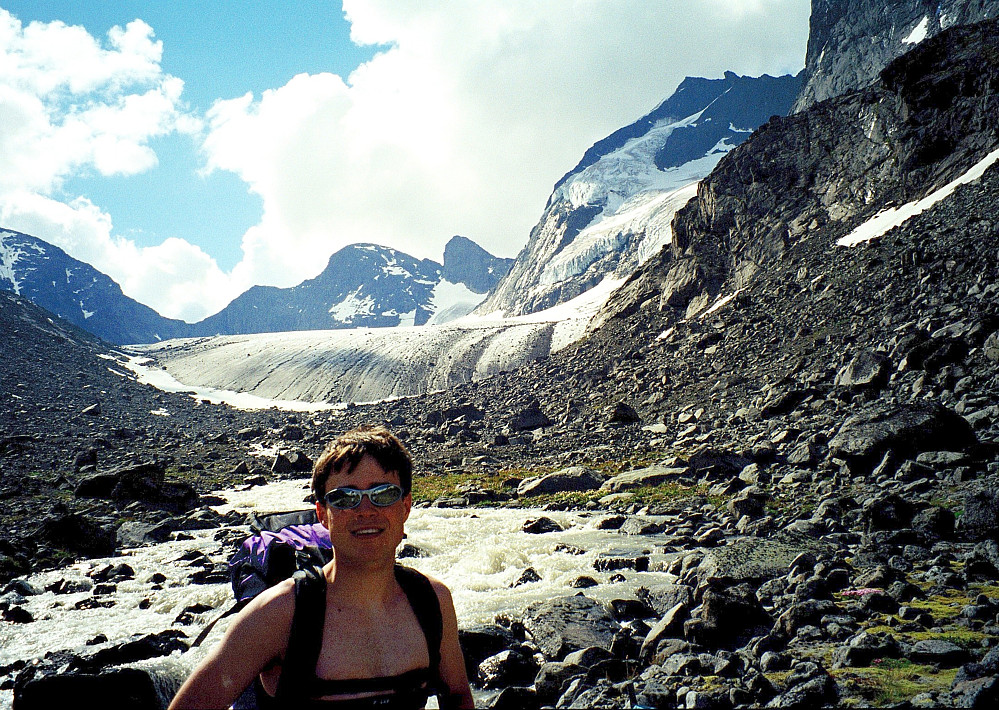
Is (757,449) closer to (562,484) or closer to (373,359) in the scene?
(562,484)

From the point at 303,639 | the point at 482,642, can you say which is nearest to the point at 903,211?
the point at 482,642

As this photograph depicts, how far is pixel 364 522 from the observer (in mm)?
3105

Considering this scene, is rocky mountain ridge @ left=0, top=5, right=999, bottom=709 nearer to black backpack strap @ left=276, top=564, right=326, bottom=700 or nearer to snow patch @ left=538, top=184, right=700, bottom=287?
black backpack strap @ left=276, top=564, right=326, bottom=700

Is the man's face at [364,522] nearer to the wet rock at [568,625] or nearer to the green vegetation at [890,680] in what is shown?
the green vegetation at [890,680]

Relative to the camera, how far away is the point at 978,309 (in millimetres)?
23766

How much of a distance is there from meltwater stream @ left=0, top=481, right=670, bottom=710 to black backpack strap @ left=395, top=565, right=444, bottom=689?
263 inches

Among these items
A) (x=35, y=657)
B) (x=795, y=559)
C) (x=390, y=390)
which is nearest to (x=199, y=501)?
(x=35, y=657)

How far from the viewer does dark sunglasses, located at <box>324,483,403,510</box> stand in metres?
3.14

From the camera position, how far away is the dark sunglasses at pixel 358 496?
3.14 m

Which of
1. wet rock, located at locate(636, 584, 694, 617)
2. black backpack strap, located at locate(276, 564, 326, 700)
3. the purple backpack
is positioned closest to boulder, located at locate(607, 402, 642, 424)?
wet rock, located at locate(636, 584, 694, 617)

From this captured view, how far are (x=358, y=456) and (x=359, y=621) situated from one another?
33.9 inches

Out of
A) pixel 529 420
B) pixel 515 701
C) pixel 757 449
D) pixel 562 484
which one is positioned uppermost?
pixel 529 420

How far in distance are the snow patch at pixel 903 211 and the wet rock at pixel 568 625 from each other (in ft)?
127

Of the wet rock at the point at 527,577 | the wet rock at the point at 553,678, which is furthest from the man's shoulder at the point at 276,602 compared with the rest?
the wet rock at the point at 527,577
